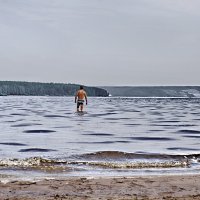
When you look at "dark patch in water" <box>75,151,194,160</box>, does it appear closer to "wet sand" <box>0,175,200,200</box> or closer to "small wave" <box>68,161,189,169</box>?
"small wave" <box>68,161,189,169</box>

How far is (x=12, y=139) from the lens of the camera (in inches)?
730

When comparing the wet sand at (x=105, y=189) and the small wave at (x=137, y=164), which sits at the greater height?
the wet sand at (x=105, y=189)

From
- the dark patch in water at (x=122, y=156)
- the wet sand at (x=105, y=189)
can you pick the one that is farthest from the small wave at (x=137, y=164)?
the wet sand at (x=105, y=189)

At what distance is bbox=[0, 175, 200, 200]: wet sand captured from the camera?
820cm

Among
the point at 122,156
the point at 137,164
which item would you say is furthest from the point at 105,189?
the point at 122,156

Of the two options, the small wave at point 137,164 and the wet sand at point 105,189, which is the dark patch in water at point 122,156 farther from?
the wet sand at point 105,189

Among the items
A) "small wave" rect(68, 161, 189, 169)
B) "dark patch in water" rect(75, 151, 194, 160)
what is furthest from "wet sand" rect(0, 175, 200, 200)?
"dark patch in water" rect(75, 151, 194, 160)

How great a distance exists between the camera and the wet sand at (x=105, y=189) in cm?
820

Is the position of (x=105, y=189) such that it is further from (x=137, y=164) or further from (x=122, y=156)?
(x=122, y=156)

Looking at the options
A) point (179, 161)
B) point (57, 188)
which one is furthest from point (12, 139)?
point (57, 188)

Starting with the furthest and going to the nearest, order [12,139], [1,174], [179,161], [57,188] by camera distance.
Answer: [12,139] → [179,161] → [1,174] → [57,188]

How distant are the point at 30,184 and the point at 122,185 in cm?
168

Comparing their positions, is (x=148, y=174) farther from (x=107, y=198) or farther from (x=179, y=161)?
(x=107, y=198)

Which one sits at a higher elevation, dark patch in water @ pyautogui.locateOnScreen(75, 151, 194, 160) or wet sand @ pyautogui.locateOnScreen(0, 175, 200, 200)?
wet sand @ pyautogui.locateOnScreen(0, 175, 200, 200)
